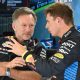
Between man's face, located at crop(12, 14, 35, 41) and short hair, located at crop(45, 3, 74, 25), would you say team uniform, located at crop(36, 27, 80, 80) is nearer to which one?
short hair, located at crop(45, 3, 74, 25)

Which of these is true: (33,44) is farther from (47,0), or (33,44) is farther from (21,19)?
(47,0)

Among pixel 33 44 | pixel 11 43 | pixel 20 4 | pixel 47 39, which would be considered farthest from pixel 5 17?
pixel 11 43

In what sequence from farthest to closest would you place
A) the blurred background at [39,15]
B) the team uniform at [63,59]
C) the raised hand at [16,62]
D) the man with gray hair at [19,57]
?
1. the blurred background at [39,15]
2. the man with gray hair at [19,57]
3. the raised hand at [16,62]
4. the team uniform at [63,59]

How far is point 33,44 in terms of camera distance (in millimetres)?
3279

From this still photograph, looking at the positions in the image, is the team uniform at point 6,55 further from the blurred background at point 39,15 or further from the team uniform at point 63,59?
the blurred background at point 39,15

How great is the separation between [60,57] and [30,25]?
800 millimetres

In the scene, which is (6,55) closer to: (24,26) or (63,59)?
(24,26)

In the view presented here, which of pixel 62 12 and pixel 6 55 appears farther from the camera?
pixel 6 55

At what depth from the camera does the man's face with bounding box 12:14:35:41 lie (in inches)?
123

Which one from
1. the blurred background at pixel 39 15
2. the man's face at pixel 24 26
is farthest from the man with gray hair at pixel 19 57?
the blurred background at pixel 39 15

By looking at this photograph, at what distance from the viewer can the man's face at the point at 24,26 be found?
3.13 meters

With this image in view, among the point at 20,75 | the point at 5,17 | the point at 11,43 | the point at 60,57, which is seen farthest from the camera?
the point at 5,17

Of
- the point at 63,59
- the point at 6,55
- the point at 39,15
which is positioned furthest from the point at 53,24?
the point at 39,15

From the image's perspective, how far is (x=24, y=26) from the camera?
3.17m
